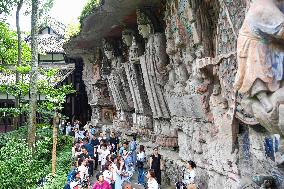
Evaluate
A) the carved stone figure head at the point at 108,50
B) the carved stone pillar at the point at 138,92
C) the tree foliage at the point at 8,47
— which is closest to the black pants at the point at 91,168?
the carved stone pillar at the point at 138,92

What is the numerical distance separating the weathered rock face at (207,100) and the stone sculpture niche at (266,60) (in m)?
0.02

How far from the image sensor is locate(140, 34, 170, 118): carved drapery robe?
38.8 ft

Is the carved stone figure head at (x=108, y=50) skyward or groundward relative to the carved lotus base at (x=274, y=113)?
skyward

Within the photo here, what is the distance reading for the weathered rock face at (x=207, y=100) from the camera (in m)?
6.10

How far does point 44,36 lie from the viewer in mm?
28125

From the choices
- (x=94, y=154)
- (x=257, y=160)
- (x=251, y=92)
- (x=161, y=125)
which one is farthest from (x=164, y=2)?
(x=251, y=92)

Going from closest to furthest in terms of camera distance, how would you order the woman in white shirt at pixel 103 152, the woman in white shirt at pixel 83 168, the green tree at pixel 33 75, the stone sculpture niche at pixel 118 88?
the woman in white shirt at pixel 83 168 → the woman in white shirt at pixel 103 152 → the green tree at pixel 33 75 → the stone sculpture niche at pixel 118 88

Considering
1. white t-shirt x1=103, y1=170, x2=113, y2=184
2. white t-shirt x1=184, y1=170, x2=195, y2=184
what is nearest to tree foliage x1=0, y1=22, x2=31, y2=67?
white t-shirt x1=103, y1=170, x2=113, y2=184

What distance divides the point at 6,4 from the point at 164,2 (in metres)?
9.75

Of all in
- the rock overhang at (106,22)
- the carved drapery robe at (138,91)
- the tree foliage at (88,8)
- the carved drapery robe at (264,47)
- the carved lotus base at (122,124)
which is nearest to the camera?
the carved drapery robe at (264,47)

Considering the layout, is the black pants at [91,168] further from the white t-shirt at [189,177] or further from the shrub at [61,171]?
the white t-shirt at [189,177]

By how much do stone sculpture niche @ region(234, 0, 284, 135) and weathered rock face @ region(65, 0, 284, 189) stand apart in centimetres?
2

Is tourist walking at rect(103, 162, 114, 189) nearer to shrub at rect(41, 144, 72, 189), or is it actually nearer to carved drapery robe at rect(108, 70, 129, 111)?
shrub at rect(41, 144, 72, 189)

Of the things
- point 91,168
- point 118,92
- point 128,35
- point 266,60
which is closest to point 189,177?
point 266,60
